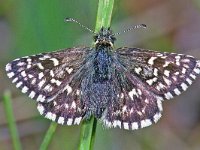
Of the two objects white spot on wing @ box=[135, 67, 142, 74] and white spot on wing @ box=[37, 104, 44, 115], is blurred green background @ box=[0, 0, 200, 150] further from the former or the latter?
white spot on wing @ box=[37, 104, 44, 115]

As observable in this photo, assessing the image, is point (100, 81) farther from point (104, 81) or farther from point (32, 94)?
point (32, 94)

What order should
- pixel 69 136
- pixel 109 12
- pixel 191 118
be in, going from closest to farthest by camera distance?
pixel 109 12 → pixel 69 136 → pixel 191 118

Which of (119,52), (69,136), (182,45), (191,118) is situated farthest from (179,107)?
(119,52)

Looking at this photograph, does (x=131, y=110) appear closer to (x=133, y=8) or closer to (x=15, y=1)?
(x=15, y=1)

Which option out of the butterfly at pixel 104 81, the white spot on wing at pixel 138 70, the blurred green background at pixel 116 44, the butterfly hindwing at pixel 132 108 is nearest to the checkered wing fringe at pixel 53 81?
the butterfly at pixel 104 81

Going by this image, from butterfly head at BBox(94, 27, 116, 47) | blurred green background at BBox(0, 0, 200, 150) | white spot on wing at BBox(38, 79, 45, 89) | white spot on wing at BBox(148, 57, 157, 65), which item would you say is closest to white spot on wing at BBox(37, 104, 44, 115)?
white spot on wing at BBox(38, 79, 45, 89)

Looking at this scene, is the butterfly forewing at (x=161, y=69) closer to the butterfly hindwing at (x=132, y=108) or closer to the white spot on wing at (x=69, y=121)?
the butterfly hindwing at (x=132, y=108)
